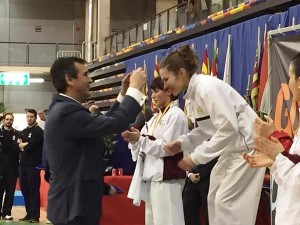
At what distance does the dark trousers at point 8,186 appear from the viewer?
32.6ft

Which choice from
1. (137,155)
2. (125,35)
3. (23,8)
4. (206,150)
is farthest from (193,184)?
(23,8)

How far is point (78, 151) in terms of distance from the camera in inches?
131

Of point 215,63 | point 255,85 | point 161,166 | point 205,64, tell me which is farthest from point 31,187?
point 161,166

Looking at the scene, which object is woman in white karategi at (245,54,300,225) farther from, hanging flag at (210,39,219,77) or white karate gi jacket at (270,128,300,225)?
hanging flag at (210,39,219,77)

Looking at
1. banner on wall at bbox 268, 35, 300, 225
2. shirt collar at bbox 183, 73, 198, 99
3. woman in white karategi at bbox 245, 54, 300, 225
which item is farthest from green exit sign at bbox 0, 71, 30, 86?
woman in white karategi at bbox 245, 54, 300, 225

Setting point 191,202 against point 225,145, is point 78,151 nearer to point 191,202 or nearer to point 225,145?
point 225,145

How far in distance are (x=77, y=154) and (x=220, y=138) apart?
0.87m

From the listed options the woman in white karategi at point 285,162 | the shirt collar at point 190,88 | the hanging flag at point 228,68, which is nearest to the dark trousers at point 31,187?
the hanging flag at point 228,68

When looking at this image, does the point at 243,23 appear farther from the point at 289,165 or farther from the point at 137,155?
the point at 289,165

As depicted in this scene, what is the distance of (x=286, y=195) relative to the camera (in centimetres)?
263

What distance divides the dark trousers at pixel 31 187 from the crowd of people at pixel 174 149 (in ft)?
15.1

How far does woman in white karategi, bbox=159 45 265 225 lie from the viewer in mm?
3676

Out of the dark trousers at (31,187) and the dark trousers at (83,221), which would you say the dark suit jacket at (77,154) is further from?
the dark trousers at (31,187)

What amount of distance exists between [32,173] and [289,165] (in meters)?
7.46
